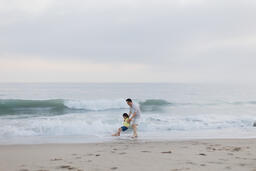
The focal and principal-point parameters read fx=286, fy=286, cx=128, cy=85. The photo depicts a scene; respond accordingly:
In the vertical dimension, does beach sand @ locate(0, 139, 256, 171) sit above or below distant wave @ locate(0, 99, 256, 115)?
below

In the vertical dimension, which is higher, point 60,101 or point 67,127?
point 60,101

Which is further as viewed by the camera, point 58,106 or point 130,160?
point 58,106

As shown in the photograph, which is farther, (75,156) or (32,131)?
(32,131)

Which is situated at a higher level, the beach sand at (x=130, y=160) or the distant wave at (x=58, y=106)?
the distant wave at (x=58, y=106)

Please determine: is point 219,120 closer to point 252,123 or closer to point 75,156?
point 252,123

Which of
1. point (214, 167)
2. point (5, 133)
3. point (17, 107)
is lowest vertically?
point (214, 167)

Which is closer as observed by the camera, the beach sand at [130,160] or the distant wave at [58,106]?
the beach sand at [130,160]

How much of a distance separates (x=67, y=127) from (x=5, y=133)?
8.08 feet

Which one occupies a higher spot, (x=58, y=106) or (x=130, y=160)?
(x=58, y=106)

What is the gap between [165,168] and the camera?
5.07 m

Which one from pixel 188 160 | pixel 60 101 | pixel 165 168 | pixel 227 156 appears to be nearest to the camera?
pixel 165 168

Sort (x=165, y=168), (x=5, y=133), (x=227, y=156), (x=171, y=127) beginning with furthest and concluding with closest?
1. (x=171, y=127)
2. (x=5, y=133)
3. (x=227, y=156)
4. (x=165, y=168)

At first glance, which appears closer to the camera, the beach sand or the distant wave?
the beach sand

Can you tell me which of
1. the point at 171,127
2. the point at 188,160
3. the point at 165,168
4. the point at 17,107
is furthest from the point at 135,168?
the point at 17,107
